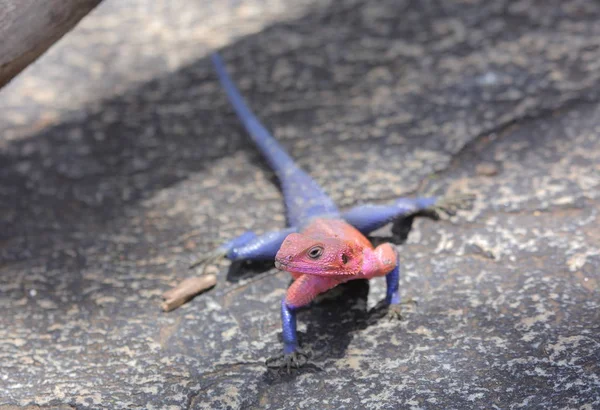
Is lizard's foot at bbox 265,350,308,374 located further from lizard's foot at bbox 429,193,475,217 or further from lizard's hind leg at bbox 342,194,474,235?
lizard's foot at bbox 429,193,475,217

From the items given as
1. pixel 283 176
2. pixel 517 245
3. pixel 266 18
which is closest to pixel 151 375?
pixel 283 176

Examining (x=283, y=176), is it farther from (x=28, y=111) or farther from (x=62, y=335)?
(x=28, y=111)

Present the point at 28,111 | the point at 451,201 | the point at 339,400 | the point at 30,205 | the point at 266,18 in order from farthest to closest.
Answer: the point at 266,18
the point at 28,111
the point at 30,205
the point at 451,201
the point at 339,400

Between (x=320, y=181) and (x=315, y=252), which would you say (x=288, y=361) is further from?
(x=320, y=181)

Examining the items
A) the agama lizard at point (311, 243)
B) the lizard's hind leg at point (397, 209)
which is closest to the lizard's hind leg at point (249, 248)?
the agama lizard at point (311, 243)

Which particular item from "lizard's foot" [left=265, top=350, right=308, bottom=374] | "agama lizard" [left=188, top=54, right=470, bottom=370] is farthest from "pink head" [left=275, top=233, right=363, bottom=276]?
"lizard's foot" [left=265, top=350, right=308, bottom=374]

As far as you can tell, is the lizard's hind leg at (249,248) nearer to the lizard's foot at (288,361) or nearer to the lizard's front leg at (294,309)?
the lizard's front leg at (294,309)
